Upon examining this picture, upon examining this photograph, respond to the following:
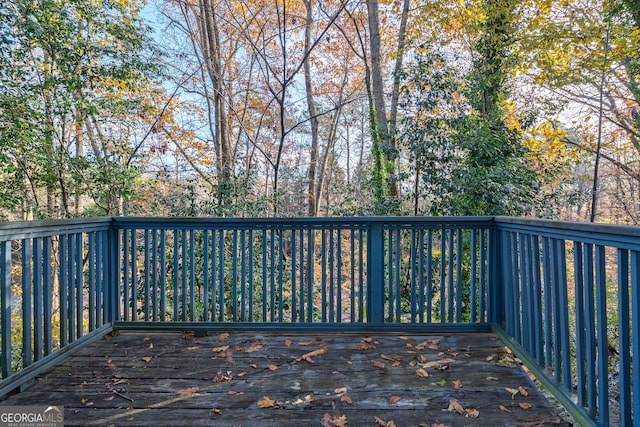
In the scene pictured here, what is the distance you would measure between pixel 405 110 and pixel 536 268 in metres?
3.57

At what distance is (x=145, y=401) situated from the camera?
2020 mm

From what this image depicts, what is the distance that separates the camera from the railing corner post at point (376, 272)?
3066 mm

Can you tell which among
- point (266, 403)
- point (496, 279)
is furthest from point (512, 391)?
point (266, 403)

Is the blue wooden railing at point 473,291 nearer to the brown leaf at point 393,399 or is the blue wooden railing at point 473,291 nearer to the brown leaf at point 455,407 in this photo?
the brown leaf at point 455,407

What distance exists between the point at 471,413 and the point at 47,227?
9.55ft

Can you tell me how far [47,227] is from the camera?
2.40m

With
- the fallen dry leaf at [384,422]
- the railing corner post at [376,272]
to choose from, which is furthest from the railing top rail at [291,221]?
the fallen dry leaf at [384,422]

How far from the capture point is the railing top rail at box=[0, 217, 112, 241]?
206 centimetres

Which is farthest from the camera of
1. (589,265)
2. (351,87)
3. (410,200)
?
(351,87)

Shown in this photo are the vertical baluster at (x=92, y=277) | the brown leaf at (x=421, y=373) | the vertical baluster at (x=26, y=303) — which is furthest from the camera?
the vertical baluster at (x=92, y=277)

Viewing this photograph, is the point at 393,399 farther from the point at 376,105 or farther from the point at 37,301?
the point at 376,105

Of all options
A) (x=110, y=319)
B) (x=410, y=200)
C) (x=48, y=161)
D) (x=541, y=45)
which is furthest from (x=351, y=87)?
(x=110, y=319)

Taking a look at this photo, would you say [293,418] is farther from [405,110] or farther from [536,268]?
[405,110]

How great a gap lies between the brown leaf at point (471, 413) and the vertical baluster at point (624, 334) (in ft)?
2.03
